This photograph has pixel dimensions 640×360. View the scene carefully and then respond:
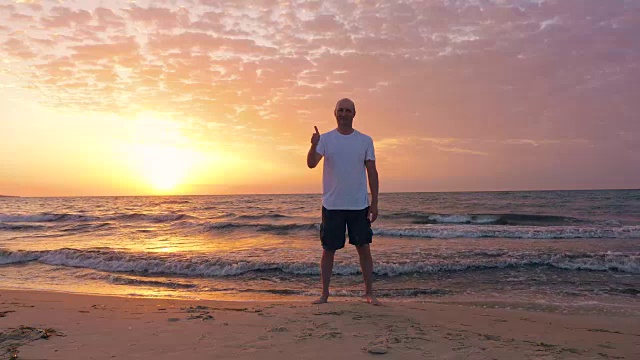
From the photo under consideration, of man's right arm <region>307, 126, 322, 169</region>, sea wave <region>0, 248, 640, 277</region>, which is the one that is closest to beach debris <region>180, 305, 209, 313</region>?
man's right arm <region>307, 126, 322, 169</region>

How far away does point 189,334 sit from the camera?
11.8 feet

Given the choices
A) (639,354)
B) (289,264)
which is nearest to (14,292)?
(289,264)

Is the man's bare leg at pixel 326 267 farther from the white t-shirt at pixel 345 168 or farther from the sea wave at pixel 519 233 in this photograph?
the sea wave at pixel 519 233

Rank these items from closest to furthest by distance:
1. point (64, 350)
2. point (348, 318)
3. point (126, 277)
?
point (64, 350) → point (348, 318) → point (126, 277)

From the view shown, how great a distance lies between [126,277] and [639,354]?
309 inches

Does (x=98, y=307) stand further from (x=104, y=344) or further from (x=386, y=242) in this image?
(x=386, y=242)

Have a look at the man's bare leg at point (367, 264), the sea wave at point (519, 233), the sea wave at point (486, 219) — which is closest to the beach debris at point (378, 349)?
the man's bare leg at point (367, 264)

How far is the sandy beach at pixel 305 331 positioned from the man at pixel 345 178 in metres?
0.84

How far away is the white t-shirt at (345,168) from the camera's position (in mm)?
4438

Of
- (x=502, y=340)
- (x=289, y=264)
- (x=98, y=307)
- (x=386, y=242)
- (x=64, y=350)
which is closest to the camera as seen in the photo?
(x=64, y=350)

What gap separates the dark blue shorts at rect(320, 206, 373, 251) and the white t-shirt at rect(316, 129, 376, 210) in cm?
7

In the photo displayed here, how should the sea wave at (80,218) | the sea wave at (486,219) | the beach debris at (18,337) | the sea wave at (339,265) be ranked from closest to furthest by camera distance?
the beach debris at (18,337), the sea wave at (339,265), the sea wave at (486,219), the sea wave at (80,218)

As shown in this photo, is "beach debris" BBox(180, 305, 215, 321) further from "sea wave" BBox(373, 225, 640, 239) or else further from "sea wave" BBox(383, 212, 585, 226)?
"sea wave" BBox(383, 212, 585, 226)

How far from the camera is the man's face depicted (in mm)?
4477
